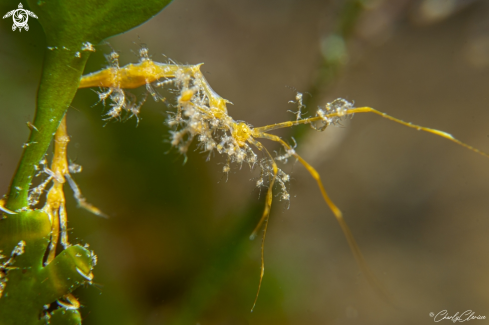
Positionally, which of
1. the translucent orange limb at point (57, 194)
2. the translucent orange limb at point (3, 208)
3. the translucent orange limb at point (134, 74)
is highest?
the translucent orange limb at point (134, 74)

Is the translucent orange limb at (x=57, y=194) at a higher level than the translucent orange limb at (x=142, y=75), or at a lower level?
lower

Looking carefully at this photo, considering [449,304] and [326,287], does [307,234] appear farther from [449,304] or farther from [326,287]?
[449,304]
